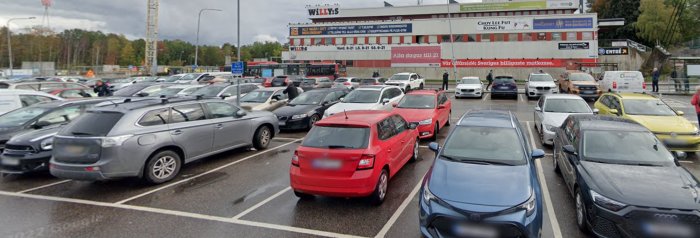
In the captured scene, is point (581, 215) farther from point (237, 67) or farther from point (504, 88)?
point (504, 88)

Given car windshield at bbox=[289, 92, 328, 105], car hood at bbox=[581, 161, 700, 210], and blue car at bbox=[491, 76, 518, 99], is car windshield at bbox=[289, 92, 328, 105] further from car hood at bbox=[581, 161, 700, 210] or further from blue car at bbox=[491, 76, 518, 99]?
blue car at bbox=[491, 76, 518, 99]

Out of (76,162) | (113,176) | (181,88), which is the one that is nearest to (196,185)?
(113,176)

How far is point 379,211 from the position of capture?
225 inches

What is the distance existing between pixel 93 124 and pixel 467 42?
51.0 m

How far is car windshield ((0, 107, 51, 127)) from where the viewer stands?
823 centimetres

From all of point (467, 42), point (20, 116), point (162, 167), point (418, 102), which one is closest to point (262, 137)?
point (162, 167)

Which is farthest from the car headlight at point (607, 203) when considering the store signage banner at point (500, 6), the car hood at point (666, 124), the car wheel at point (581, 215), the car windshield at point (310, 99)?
the store signage banner at point (500, 6)

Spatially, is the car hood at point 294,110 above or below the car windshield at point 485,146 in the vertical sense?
above

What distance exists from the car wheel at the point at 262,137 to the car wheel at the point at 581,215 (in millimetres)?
7078

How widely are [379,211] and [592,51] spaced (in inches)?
2017

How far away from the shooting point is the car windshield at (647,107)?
31.1ft

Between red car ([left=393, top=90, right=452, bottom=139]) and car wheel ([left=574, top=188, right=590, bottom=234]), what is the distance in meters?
5.41

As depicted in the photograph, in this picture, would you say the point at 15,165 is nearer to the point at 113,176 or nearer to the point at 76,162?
the point at 76,162

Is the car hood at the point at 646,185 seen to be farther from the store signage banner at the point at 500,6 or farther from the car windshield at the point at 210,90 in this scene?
the store signage banner at the point at 500,6
